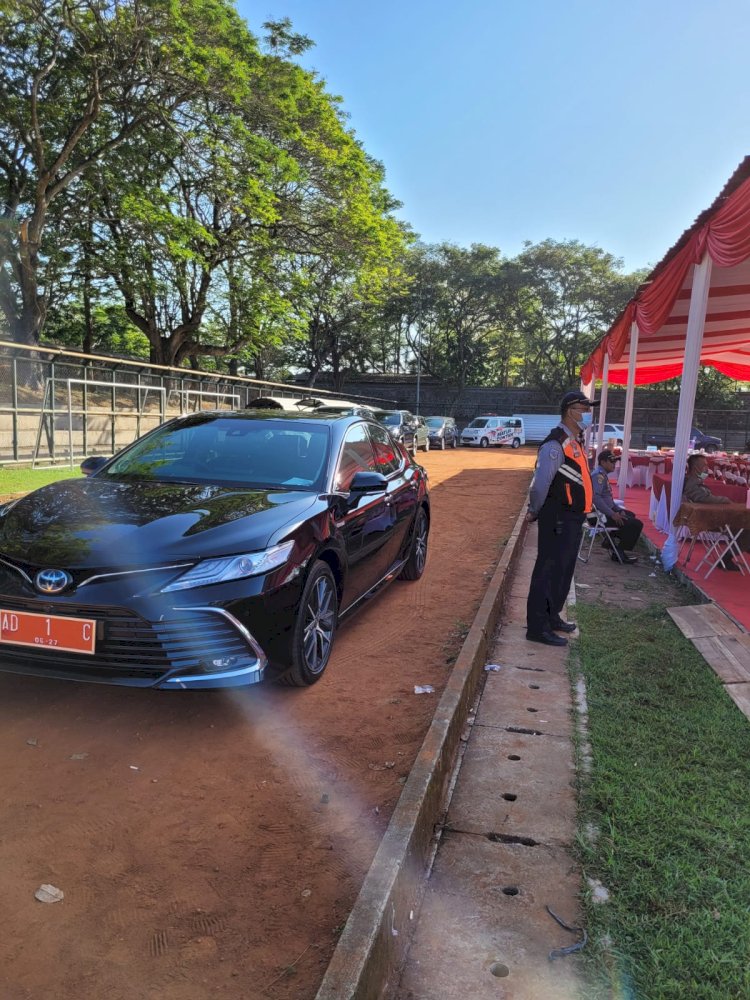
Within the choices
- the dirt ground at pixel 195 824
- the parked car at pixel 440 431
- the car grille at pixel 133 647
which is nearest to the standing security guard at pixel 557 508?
the dirt ground at pixel 195 824

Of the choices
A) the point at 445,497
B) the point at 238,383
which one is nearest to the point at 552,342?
the point at 238,383

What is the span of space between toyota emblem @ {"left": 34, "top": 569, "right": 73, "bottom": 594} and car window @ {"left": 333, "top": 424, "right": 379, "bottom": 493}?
1.66 meters

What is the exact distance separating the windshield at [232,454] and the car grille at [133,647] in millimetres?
1211

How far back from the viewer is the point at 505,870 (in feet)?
7.89

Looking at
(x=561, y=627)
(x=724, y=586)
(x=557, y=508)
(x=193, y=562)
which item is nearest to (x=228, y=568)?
(x=193, y=562)

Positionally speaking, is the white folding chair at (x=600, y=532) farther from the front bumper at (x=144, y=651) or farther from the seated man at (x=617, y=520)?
the front bumper at (x=144, y=651)

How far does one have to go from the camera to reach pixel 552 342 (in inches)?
1665

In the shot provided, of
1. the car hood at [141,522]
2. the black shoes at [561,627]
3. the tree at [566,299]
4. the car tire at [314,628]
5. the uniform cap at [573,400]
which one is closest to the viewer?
the car hood at [141,522]

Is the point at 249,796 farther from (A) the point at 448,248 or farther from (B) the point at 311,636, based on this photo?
(A) the point at 448,248

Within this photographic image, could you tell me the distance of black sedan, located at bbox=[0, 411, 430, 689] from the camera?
296 cm

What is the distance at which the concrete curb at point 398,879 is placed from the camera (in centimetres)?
175

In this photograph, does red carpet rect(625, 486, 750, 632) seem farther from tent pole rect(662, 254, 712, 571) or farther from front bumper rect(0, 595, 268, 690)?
front bumper rect(0, 595, 268, 690)

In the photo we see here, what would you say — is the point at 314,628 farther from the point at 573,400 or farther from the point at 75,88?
the point at 75,88

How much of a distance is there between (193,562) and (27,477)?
35.6ft
